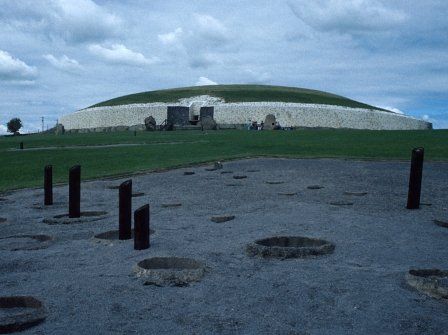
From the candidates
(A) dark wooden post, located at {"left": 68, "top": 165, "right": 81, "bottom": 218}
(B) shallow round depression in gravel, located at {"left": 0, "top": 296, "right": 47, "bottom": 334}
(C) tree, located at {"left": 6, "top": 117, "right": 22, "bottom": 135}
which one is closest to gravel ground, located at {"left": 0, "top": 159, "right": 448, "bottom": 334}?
(B) shallow round depression in gravel, located at {"left": 0, "top": 296, "right": 47, "bottom": 334}

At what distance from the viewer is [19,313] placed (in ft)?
13.9

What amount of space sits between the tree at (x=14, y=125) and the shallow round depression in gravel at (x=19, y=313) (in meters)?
96.0

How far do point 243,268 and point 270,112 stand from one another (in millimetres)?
61697

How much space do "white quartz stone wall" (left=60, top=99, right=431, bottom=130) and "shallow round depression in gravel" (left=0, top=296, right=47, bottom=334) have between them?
6076cm

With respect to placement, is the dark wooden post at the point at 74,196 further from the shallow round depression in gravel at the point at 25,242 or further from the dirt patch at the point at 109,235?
the dirt patch at the point at 109,235

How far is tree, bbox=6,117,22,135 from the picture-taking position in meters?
93.4

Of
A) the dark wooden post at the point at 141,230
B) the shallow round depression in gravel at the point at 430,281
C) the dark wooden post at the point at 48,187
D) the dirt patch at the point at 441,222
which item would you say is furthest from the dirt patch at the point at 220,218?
the dark wooden post at the point at 48,187

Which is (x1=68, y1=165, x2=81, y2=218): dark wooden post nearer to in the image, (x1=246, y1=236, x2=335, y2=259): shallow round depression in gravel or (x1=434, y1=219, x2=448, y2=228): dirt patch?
(x1=246, y1=236, x2=335, y2=259): shallow round depression in gravel

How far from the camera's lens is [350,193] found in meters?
10.8

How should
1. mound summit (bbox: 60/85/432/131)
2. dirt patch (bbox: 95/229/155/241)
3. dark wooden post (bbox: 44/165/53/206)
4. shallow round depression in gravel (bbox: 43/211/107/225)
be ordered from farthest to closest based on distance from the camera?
mound summit (bbox: 60/85/432/131)
dark wooden post (bbox: 44/165/53/206)
shallow round depression in gravel (bbox: 43/211/107/225)
dirt patch (bbox: 95/229/155/241)

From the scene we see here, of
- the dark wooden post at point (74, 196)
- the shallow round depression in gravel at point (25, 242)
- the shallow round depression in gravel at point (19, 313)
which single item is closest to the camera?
the shallow round depression in gravel at point (19, 313)

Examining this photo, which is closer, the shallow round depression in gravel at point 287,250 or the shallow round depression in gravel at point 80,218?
the shallow round depression in gravel at point 287,250

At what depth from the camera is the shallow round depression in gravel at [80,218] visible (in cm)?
840

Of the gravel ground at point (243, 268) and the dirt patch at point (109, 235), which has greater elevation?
the gravel ground at point (243, 268)
